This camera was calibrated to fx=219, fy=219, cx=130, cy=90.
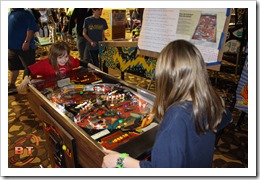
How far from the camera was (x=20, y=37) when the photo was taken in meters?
3.45

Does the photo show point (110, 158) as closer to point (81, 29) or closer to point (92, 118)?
point (92, 118)

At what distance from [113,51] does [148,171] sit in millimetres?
3050

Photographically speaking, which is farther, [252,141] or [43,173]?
Answer: [252,141]

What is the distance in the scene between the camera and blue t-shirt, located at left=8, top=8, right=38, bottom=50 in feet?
10.9

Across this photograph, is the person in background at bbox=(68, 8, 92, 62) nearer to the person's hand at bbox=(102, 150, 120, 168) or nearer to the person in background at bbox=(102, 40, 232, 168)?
the person's hand at bbox=(102, 150, 120, 168)

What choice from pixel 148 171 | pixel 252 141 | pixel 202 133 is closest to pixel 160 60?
pixel 202 133

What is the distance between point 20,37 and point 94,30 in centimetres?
120

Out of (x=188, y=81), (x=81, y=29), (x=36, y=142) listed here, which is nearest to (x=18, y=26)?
(x=81, y=29)

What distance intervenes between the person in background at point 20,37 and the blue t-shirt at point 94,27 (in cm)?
86

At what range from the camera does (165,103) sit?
3.22 feet

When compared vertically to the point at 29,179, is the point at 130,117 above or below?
above

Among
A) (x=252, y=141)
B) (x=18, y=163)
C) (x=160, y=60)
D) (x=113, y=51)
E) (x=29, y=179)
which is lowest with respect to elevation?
(x=18, y=163)
